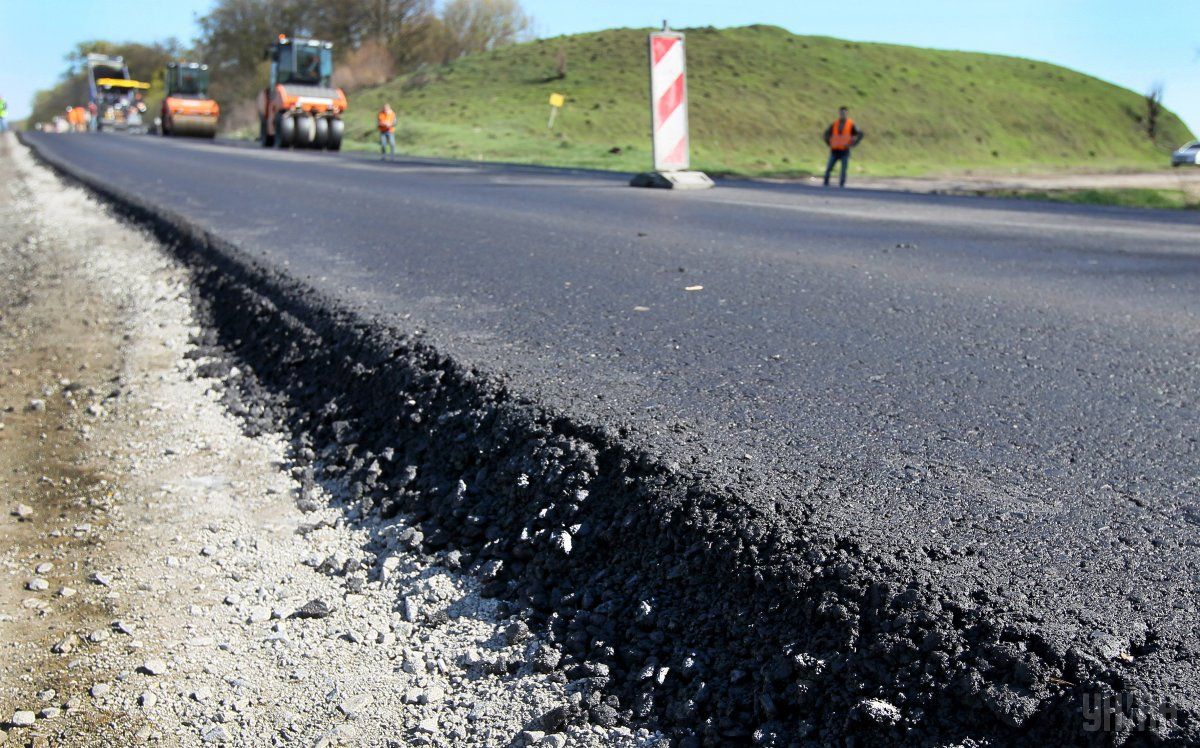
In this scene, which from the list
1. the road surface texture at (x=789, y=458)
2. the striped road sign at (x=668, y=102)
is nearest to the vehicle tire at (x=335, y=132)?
the striped road sign at (x=668, y=102)

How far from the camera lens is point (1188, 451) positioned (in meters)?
2.49

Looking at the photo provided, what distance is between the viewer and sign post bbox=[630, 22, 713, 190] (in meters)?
12.8

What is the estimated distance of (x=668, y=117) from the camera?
1320cm

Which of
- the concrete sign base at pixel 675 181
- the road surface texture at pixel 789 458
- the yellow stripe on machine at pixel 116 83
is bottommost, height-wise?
the road surface texture at pixel 789 458

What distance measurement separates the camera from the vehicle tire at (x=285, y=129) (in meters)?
26.4

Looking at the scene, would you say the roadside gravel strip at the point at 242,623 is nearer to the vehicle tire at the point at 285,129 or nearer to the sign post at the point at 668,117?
the sign post at the point at 668,117

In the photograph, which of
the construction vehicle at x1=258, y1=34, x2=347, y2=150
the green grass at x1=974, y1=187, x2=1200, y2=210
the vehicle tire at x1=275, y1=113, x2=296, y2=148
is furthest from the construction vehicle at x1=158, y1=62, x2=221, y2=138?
the green grass at x1=974, y1=187, x2=1200, y2=210

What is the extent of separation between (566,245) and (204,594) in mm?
4157

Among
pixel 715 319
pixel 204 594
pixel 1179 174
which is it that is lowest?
pixel 204 594

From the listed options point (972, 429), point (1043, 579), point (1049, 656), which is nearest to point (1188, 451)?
point (972, 429)

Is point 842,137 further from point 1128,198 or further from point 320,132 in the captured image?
point 320,132

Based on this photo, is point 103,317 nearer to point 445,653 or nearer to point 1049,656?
point 445,653

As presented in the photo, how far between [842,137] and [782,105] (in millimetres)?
30449

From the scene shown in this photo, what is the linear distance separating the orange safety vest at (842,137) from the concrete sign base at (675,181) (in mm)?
4808
